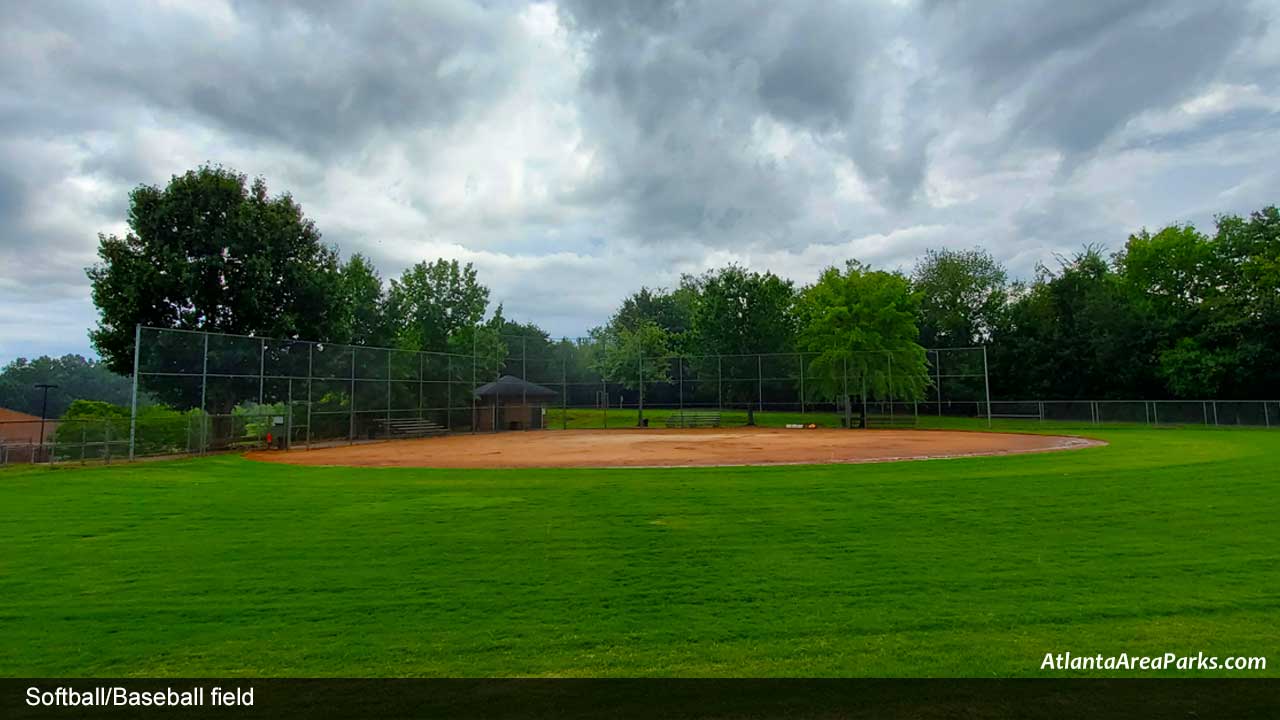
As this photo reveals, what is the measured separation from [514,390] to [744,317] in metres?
20.0

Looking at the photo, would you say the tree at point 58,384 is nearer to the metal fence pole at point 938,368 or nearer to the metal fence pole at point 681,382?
the metal fence pole at point 681,382

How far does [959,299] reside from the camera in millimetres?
54000

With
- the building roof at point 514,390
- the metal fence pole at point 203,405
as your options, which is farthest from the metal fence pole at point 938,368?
the metal fence pole at point 203,405

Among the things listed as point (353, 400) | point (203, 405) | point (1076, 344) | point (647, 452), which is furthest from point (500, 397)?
point (1076, 344)

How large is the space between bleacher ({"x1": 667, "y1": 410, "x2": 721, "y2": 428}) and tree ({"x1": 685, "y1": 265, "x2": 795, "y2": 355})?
12.1m

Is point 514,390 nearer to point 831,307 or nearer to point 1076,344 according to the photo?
point 831,307

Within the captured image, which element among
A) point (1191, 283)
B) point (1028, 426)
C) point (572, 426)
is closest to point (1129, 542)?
point (1028, 426)

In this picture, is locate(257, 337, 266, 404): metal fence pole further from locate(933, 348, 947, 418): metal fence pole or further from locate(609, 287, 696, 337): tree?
locate(609, 287, 696, 337): tree

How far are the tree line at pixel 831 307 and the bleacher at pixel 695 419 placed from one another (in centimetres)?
608

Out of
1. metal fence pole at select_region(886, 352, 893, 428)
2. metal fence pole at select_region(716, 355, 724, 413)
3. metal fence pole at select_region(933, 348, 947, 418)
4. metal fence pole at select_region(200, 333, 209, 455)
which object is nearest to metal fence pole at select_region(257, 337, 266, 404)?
metal fence pole at select_region(200, 333, 209, 455)

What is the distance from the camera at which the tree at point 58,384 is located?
3135 inches

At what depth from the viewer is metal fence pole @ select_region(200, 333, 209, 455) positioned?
20266 millimetres
